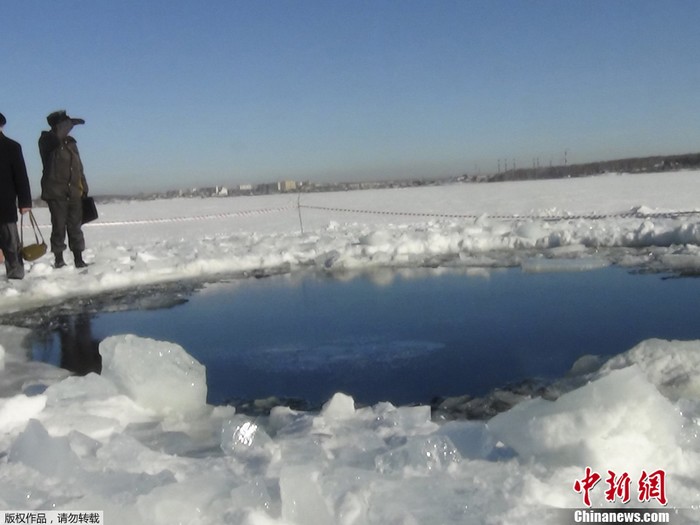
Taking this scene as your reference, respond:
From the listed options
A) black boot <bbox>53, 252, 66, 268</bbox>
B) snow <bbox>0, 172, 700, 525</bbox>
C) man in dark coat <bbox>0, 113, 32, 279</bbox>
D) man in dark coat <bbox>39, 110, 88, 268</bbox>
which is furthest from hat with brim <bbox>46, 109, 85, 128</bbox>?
snow <bbox>0, 172, 700, 525</bbox>

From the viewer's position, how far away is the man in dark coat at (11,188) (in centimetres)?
702

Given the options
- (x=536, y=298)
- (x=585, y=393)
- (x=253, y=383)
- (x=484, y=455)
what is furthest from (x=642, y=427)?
(x=536, y=298)

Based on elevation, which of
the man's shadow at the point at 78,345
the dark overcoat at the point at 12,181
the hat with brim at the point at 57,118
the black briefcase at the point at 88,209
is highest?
the hat with brim at the point at 57,118

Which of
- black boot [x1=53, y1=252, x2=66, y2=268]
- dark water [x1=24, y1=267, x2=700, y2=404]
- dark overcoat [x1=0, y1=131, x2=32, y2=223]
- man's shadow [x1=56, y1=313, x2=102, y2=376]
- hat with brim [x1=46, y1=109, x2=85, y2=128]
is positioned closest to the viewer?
dark water [x1=24, y1=267, x2=700, y2=404]

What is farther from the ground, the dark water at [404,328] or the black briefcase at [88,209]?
the black briefcase at [88,209]

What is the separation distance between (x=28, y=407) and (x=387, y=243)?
7440 mm

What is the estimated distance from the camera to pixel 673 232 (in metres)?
10.1

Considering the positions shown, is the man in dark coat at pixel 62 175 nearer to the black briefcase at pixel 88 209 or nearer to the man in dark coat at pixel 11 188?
the black briefcase at pixel 88 209

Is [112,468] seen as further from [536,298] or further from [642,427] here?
[536,298]

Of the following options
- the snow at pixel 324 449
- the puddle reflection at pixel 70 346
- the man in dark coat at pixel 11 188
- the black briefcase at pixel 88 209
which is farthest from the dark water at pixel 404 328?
the black briefcase at pixel 88 209

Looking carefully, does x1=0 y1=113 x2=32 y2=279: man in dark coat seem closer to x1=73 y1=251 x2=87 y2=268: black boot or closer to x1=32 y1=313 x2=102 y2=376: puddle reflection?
x1=73 y1=251 x2=87 y2=268: black boot

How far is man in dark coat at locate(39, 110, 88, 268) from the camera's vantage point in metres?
7.88

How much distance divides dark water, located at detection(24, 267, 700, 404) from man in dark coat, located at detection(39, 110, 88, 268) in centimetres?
196

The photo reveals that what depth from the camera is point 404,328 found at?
17.9 feet
